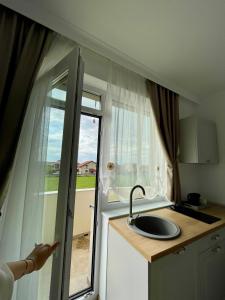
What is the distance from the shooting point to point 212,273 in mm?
1211

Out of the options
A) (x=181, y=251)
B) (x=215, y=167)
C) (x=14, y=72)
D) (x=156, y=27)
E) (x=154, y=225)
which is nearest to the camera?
(x=14, y=72)

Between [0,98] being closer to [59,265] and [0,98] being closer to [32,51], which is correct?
[32,51]

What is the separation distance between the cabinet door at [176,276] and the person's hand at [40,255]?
0.58m

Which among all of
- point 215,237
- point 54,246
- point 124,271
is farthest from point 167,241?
point 54,246

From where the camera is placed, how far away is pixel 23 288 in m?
0.87

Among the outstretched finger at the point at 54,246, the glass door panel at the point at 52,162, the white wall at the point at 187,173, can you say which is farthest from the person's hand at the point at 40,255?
the white wall at the point at 187,173

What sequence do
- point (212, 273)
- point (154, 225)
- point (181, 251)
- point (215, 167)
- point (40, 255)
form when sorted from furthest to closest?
point (215, 167), point (154, 225), point (212, 273), point (181, 251), point (40, 255)

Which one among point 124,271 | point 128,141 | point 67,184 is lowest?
point 124,271

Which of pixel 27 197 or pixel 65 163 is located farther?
pixel 27 197

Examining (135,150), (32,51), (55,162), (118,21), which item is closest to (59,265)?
(55,162)

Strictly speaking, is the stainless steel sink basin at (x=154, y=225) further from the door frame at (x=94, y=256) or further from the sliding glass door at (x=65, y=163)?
the sliding glass door at (x=65, y=163)

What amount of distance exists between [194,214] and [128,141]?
40.9 inches

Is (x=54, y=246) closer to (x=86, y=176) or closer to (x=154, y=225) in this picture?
(x=86, y=176)

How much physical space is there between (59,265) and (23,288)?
402 mm
